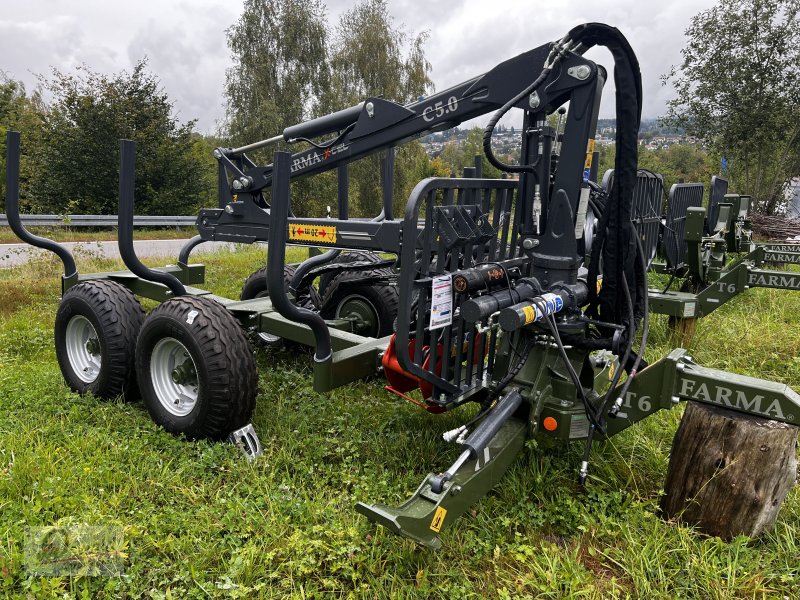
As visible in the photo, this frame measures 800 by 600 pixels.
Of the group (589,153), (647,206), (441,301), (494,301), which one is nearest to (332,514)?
(441,301)

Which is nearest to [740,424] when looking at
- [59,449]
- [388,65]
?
[59,449]

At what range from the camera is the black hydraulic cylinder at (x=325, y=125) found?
159 inches

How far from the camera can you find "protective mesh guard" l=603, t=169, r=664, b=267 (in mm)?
4898

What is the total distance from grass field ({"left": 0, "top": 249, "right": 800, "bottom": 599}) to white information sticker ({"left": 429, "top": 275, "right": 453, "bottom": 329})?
952mm

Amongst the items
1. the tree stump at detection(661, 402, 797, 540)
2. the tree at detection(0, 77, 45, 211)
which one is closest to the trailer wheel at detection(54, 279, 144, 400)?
the tree stump at detection(661, 402, 797, 540)

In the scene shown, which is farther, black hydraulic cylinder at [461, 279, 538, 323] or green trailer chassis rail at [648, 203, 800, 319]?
green trailer chassis rail at [648, 203, 800, 319]

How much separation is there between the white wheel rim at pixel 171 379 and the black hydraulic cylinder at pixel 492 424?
198 cm

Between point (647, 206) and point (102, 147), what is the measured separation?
19.5 meters

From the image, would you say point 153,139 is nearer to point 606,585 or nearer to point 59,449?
point 59,449

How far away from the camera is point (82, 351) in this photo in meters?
4.52

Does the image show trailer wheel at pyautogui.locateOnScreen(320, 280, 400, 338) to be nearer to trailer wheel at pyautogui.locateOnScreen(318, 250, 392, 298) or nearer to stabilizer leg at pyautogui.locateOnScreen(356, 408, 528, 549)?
trailer wheel at pyautogui.locateOnScreen(318, 250, 392, 298)

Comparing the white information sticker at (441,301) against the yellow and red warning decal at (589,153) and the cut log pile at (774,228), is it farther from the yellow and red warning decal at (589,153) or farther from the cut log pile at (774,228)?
the cut log pile at (774,228)

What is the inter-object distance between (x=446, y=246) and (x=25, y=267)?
330 inches

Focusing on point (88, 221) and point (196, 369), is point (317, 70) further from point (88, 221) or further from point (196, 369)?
point (196, 369)
